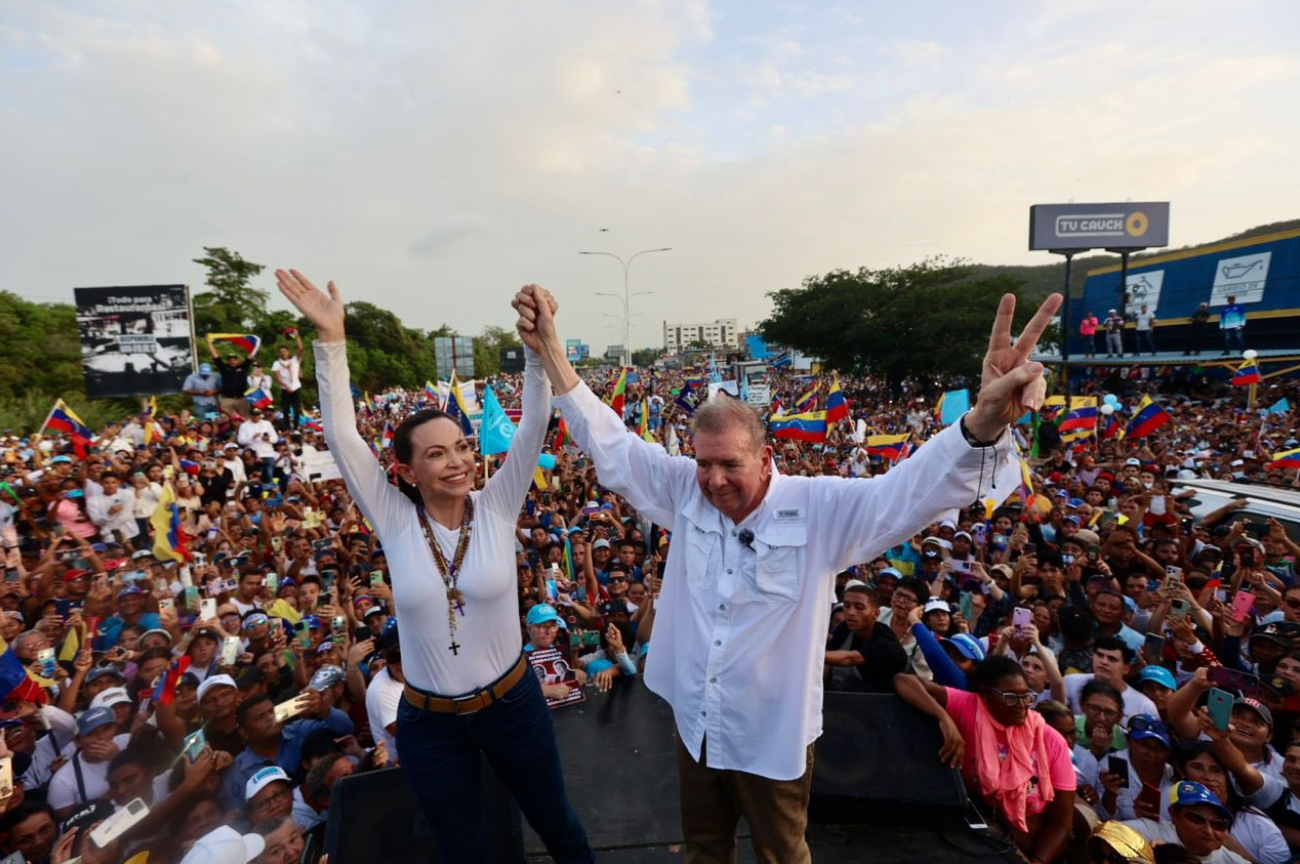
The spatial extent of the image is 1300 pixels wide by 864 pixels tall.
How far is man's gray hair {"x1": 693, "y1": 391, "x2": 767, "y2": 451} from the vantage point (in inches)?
71.7

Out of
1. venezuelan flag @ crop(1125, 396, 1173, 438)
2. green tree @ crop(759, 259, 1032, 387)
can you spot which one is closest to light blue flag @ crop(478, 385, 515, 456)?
venezuelan flag @ crop(1125, 396, 1173, 438)

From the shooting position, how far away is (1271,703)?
3854mm

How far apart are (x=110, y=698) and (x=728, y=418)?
13.4 ft

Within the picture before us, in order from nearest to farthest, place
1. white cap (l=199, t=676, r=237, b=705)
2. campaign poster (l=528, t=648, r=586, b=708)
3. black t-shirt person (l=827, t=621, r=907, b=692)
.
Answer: black t-shirt person (l=827, t=621, r=907, b=692) < white cap (l=199, t=676, r=237, b=705) < campaign poster (l=528, t=648, r=586, b=708)

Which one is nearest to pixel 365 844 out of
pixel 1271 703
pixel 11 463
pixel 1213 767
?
pixel 1213 767

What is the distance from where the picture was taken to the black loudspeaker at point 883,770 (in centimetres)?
270

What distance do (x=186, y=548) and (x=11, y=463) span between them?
689 centimetres

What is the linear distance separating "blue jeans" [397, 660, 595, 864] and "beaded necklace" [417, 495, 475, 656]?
0.26 m

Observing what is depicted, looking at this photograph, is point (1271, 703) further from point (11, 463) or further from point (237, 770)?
point (11, 463)

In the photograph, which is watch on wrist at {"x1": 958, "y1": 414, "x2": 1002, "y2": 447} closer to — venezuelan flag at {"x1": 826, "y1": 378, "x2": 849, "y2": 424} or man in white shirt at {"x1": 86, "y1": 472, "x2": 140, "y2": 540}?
man in white shirt at {"x1": 86, "y1": 472, "x2": 140, "y2": 540}

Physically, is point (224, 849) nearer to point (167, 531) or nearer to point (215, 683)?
point (215, 683)

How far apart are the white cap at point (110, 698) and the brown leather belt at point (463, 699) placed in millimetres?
2906

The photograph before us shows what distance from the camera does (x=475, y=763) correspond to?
2.12 m

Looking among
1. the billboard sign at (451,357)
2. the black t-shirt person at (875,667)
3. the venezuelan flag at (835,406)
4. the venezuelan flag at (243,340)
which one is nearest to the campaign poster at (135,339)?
the venezuelan flag at (243,340)
